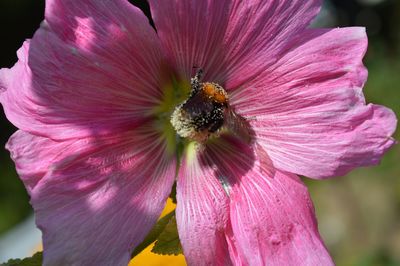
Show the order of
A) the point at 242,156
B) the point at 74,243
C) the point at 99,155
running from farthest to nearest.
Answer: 1. the point at 242,156
2. the point at 99,155
3. the point at 74,243

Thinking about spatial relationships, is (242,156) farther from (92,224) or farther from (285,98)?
(92,224)

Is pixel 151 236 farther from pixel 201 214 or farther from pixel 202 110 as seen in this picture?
pixel 202 110

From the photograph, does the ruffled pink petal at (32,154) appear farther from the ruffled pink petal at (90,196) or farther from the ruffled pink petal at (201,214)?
the ruffled pink petal at (201,214)

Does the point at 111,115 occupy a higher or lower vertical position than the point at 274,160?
higher

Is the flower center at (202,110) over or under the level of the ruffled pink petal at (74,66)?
under

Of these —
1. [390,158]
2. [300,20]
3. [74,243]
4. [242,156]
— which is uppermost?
[300,20]

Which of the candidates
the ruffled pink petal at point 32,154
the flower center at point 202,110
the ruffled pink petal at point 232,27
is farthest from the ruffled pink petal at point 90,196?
the ruffled pink petal at point 232,27

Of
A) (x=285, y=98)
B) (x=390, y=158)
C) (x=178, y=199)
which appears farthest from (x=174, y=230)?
(x=390, y=158)
